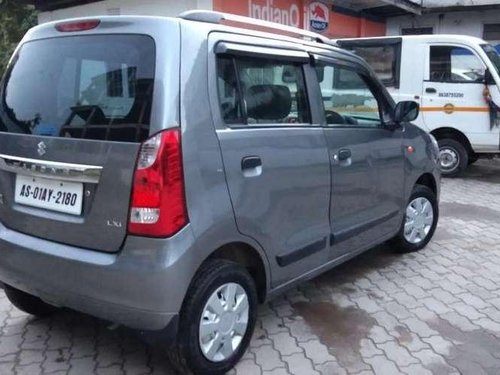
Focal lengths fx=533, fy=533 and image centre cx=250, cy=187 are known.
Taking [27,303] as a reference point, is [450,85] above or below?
above

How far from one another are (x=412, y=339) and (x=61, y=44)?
8.44 ft

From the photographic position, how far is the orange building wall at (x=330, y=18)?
30.0 feet

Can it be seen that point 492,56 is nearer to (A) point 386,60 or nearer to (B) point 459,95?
(B) point 459,95

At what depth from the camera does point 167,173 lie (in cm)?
229

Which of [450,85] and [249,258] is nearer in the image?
[249,258]

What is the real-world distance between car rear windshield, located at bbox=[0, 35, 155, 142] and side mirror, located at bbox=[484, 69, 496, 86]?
665 cm

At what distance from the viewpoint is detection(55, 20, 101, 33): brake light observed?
8.43 ft

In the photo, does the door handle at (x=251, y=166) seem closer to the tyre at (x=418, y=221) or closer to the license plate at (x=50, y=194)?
the license plate at (x=50, y=194)

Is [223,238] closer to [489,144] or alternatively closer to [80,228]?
[80,228]

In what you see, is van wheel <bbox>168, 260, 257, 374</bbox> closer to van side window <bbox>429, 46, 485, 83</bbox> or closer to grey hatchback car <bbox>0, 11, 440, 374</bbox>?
grey hatchback car <bbox>0, 11, 440, 374</bbox>

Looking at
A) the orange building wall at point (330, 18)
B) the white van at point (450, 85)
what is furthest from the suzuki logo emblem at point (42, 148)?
the white van at point (450, 85)

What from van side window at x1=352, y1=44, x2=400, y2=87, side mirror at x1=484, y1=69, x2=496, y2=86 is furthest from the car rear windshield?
side mirror at x1=484, y1=69, x2=496, y2=86

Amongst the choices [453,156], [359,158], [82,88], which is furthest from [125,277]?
[453,156]

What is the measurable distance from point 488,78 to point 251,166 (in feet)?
20.4
